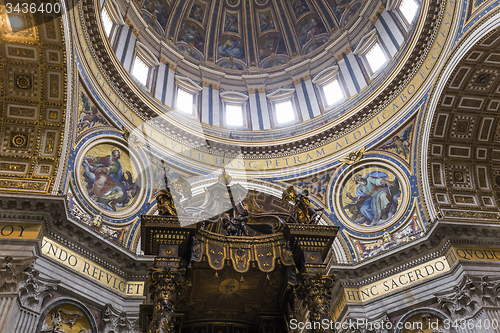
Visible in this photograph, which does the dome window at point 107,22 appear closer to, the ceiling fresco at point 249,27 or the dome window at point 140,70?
the dome window at point 140,70

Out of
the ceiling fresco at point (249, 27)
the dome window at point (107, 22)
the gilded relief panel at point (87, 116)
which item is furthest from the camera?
the ceiling fresco at point (249, 27)

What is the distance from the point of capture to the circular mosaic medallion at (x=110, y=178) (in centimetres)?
1232

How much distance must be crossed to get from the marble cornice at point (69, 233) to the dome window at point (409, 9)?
43.7 feet

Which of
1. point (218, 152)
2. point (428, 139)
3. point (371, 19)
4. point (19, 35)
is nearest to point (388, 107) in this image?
point (428, 139)

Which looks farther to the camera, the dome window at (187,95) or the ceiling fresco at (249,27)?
the ceiling fresco at (249,27)

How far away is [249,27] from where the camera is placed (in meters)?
22.5

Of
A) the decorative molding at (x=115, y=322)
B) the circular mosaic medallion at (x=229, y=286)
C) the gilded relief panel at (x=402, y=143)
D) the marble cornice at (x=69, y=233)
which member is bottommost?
the circular mosaic medallion at (x=229, y=286)

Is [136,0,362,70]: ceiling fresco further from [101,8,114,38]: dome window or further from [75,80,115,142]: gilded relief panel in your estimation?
[75,80,115,142]: gilded relief panel

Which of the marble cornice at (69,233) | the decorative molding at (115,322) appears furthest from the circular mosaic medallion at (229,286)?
the marble cornice at (69,233)

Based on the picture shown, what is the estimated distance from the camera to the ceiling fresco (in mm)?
20719

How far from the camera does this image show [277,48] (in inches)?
876

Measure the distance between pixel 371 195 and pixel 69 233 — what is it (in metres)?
10.5

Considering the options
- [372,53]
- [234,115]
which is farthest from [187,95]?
[372,53]

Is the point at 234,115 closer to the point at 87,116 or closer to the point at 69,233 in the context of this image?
the point at 87,116
